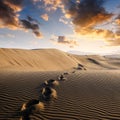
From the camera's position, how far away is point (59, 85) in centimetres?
1004

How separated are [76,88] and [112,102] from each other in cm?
246

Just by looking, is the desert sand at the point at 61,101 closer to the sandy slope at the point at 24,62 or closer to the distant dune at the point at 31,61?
the distant dune at the point at 31,61

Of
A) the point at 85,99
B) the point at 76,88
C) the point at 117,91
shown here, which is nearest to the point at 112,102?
the point at 85,99

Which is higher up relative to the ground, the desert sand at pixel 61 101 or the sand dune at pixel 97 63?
the sand dune at pixel 97 63

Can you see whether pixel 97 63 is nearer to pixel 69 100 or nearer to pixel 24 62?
pixel 24 62

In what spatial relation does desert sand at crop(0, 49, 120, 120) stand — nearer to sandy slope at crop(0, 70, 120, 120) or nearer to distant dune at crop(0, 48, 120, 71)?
sandy slope at crop(0, 70, 120, 120)

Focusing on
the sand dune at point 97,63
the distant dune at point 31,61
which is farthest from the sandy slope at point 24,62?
the sand dune at point 97,63

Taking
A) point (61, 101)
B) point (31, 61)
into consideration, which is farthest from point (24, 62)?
point (61, 101)

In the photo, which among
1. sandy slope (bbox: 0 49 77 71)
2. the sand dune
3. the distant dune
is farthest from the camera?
the sand dune

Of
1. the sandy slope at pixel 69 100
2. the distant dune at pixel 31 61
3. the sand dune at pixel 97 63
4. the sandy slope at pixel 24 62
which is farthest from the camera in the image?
the sand dune at pixel 97 63

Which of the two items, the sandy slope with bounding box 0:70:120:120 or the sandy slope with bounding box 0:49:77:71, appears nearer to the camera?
the sandy slope with bounding box 0:70:120:120

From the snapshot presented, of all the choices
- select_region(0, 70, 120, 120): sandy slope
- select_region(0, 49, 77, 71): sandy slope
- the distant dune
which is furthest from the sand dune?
select_region(0, 70, 120, 120): sandy slope

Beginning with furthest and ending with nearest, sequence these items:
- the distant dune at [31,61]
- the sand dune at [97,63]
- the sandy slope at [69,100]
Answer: the sand dune at [97,63] → the distant dune at [31,61] → the sandy slope at [69,100]

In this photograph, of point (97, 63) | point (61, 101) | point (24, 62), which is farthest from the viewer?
point (97, 63)
